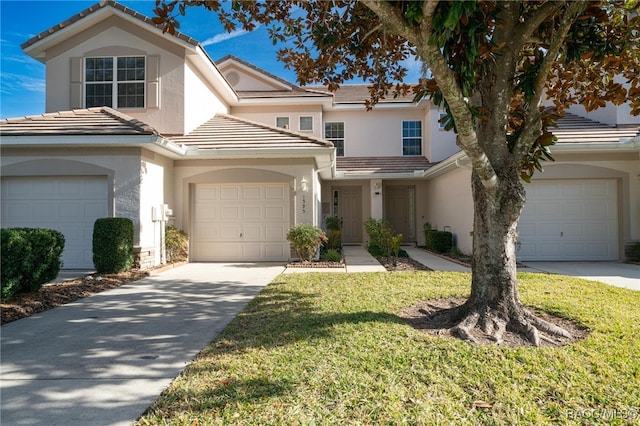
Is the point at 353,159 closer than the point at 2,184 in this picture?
No

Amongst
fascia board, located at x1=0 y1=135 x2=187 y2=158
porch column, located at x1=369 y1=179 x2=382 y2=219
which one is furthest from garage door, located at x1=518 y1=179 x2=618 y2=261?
fascia board, located at x1=0 y1=135 x2=187 y2=158

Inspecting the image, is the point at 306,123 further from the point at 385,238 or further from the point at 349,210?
the point at 385,238

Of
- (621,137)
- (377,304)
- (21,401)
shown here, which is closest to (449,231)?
(621,137)

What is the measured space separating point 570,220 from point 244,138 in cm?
1023

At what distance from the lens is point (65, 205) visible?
9.53 m

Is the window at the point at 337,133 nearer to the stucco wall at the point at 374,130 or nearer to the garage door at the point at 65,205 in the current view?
the stucco wall at the point at 374,130

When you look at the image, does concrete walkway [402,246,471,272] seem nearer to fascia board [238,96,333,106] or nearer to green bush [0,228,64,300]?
fascia board [238,96,333,106]

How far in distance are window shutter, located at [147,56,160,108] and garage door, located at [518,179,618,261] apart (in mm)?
11722

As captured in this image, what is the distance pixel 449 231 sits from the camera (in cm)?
1416

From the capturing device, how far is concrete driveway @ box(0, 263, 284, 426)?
301cm

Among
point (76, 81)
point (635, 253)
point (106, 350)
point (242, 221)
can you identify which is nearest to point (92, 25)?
point (76, 81)

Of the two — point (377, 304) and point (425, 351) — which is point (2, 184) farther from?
point (425, 351)

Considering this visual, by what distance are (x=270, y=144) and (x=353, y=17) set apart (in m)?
5.46

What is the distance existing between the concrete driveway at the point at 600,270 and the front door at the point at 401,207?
24.9ft
